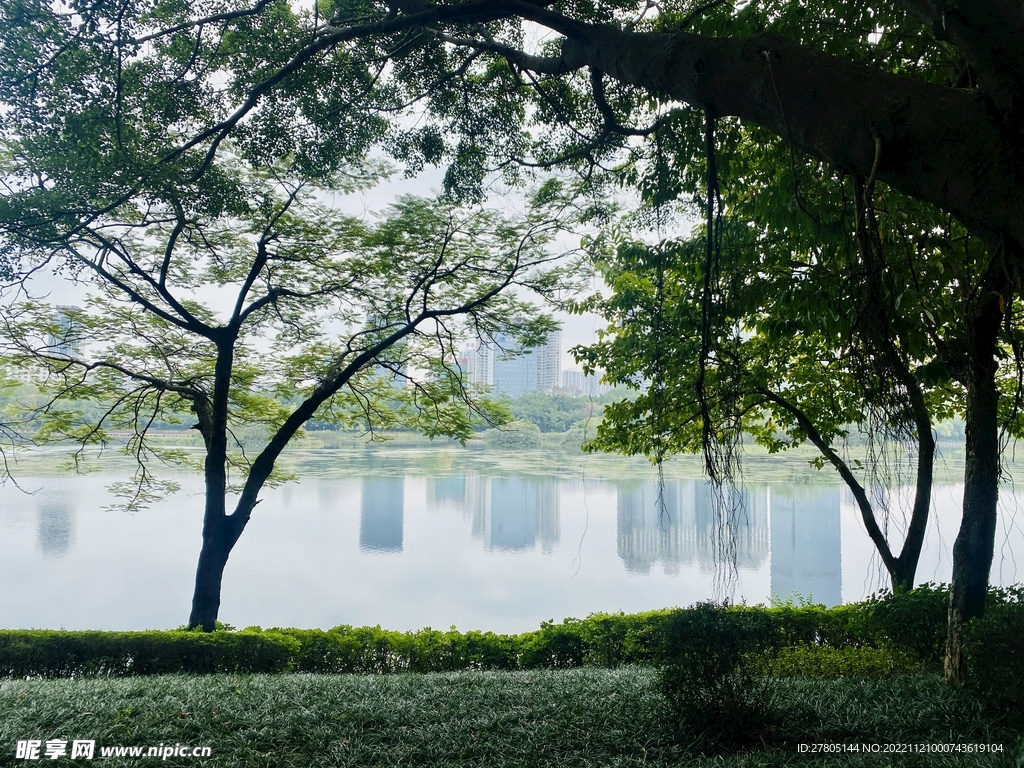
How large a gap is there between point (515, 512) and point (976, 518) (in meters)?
21.2

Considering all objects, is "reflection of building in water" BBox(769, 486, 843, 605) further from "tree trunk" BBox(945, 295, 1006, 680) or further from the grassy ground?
the grassy ground

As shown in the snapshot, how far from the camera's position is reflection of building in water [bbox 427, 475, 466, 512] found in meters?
24.3

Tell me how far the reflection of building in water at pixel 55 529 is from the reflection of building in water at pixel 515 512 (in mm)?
11505

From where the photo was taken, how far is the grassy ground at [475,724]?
101 inches

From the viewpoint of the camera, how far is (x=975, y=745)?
7.90 ft

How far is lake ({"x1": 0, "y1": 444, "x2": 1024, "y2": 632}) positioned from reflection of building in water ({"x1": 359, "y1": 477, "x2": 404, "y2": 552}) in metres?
0.09

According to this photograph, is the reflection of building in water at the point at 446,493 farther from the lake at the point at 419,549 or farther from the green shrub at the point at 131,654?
the green shrub at the point at 131,654

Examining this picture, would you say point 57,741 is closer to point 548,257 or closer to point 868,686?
point 868,686

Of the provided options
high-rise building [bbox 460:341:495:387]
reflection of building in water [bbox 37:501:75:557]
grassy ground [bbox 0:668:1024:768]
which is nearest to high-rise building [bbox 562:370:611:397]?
high-rise building [bbox 460:341:495:387]

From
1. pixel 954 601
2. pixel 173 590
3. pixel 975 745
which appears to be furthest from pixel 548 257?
pixel 173 590

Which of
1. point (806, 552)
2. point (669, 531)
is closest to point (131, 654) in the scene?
point (669, 531)

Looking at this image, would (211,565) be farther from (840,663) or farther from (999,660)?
(999,660)

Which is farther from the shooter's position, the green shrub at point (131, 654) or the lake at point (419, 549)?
the lake at point (419, 549)

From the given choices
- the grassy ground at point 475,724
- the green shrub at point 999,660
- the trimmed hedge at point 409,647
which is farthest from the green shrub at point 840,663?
the green shrub at point 999,660
